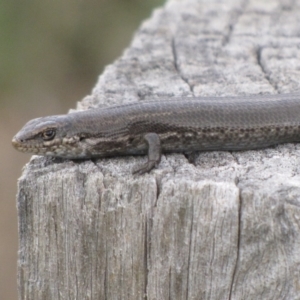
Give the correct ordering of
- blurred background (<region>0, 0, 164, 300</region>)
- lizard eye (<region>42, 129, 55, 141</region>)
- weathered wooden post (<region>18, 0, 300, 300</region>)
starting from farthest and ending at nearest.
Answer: blurred background (<region>0, 0, 164, 300</region>), lizard eye (<region>42, 129, 55, 141</region>), weathered wooden post (<region>18, 0, 300, 300</region>)

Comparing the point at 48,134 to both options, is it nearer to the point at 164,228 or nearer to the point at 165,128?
the point at 165,128

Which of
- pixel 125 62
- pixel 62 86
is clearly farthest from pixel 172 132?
pixel 62 86

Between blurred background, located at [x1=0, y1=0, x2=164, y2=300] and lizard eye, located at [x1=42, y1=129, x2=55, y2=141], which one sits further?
blurred background, located at [x1=0, y1=0, x2=164, y2=300]

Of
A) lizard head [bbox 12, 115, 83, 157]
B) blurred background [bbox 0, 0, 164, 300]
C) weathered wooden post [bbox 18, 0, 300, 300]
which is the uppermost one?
blurred background [bbox 0, 0, 164, 300]

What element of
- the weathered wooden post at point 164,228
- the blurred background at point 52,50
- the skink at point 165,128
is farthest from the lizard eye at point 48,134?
the blurred background at point 52,50

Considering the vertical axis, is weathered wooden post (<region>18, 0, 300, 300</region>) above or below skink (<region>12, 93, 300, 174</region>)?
below

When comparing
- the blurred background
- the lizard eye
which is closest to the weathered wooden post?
the lizard eye

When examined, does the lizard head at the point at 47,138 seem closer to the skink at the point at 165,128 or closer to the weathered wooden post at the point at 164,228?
the skink at the point at 165,128

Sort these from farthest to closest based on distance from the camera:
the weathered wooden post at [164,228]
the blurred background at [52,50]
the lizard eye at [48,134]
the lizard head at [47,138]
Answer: the blurred background at [52,50], the lizard eye at [48,134], the lizard head at [47,138], the weathered wooden post at [164,228]

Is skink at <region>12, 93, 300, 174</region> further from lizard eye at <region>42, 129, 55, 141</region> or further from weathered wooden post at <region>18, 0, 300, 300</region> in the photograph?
weathered wooden post at <region>18, 0, 300, 300</region>
